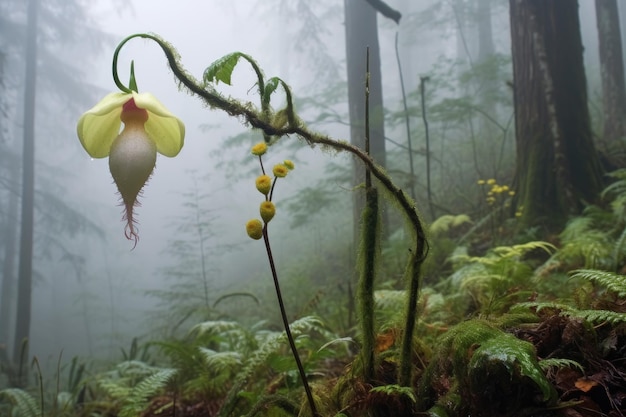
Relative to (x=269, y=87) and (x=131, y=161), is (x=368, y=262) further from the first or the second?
(x=131, y=161)

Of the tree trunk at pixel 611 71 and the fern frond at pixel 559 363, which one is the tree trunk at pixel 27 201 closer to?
the fern frond at pixel 559 363

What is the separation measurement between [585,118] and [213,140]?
44.6 m

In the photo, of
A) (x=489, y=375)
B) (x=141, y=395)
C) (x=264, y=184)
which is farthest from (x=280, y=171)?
(x=141, y=395)

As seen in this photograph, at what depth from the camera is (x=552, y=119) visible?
3672 millimetres

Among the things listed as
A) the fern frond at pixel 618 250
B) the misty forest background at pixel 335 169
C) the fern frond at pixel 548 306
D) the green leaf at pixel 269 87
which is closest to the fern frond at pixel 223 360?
the misty forest background at pixel 335 169

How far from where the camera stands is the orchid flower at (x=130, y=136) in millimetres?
824

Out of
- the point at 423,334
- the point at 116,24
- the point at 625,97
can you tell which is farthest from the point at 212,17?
the point at 423,334

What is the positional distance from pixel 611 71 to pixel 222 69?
26.0 feet

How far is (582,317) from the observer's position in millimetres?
1155

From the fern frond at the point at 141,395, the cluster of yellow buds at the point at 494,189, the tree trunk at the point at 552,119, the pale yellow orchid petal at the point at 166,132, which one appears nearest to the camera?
the pale yellow orchid petal at the point at 166,132

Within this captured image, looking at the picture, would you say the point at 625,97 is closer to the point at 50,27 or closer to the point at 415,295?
the point at 415,295

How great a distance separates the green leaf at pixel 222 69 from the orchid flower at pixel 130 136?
0.44 feet

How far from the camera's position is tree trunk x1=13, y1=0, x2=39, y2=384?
10117mm

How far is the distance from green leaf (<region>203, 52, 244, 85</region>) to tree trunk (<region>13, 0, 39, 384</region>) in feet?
37.3
